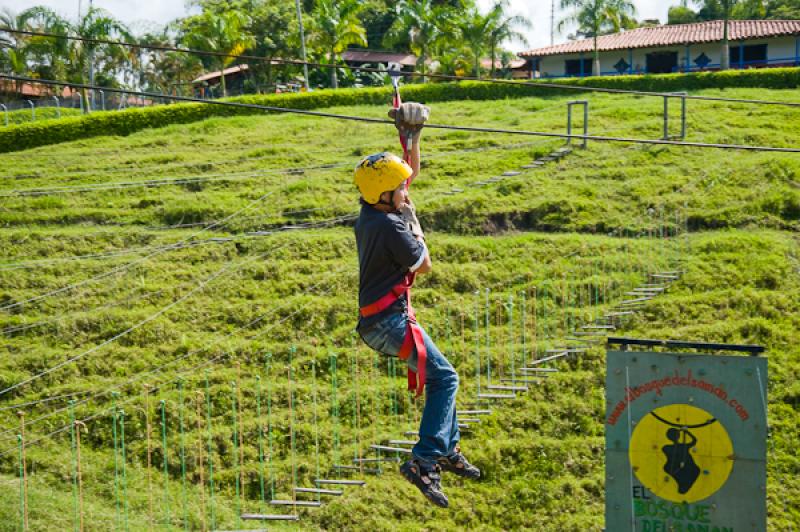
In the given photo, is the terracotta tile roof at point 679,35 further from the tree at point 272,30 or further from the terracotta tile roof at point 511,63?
the tree at point 272,30

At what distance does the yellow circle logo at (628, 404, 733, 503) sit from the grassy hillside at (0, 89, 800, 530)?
369 centimetres

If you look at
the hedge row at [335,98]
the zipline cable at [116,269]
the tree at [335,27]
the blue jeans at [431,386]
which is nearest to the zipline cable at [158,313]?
the zipline cable at [116,269]

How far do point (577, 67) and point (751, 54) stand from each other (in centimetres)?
737

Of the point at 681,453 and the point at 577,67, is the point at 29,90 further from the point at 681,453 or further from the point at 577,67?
the point at 681,453

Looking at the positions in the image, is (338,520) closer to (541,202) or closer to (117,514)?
(117,514)

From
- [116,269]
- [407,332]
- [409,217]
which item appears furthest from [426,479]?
[116,269]

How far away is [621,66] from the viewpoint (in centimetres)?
4047

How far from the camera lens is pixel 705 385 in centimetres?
621

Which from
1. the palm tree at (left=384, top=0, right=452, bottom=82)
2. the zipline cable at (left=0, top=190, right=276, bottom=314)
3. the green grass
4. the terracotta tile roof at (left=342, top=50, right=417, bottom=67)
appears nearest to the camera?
the zipline cable at (left=0, top=190, right=276, bottom=314)

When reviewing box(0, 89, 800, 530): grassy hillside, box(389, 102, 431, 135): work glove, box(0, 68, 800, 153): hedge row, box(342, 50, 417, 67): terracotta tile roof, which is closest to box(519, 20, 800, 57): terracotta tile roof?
box(342, 50, 417, 67): terracotta tile roof

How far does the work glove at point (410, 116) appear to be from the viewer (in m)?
5.76

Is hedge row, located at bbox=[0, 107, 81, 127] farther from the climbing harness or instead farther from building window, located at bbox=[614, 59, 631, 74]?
the climbing harness

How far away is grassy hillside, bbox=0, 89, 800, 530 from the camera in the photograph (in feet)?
34.1

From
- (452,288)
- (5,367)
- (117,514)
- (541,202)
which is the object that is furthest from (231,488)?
(541,202)
